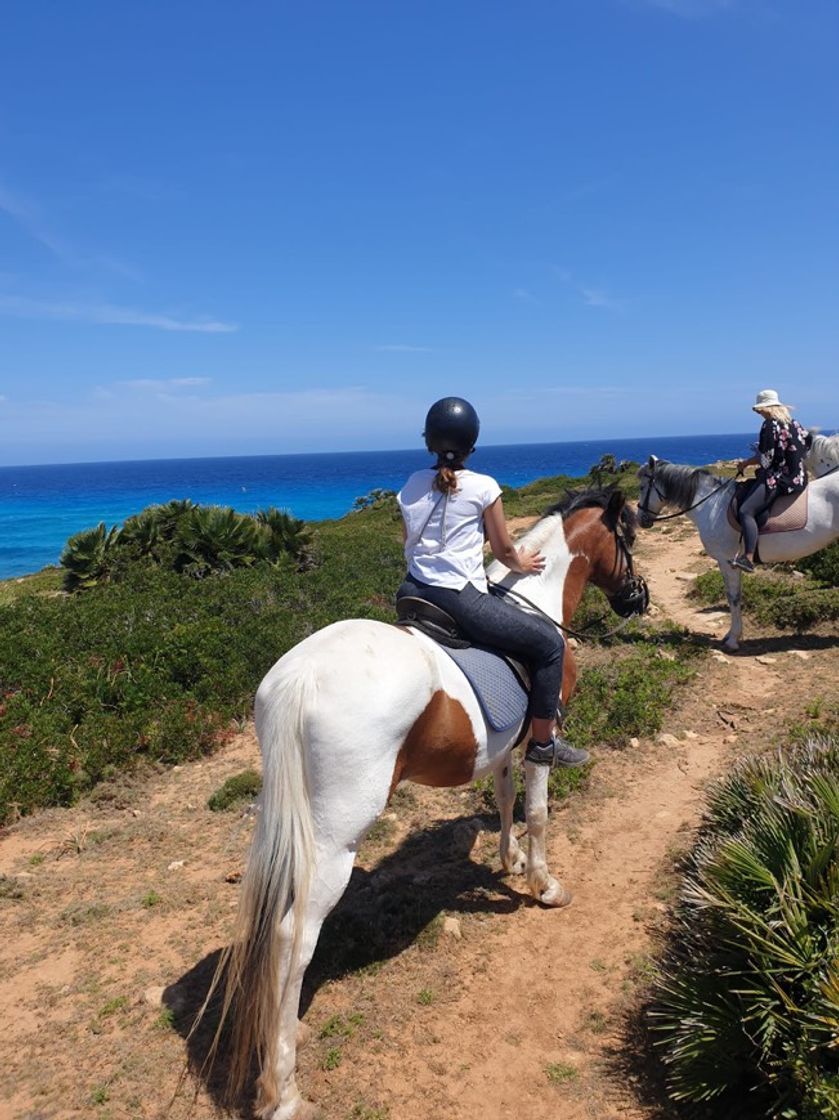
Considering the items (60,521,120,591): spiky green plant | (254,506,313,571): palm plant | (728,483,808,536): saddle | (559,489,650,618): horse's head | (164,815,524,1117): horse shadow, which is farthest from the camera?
(254,506,313,571): palm plant

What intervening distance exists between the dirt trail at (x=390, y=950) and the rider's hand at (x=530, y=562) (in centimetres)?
228

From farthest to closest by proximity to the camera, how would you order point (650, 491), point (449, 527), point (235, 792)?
point (650, 491)
point (235, 792)
point (449, 527)

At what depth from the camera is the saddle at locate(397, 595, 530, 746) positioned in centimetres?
402

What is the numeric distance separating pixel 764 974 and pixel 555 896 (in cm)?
196

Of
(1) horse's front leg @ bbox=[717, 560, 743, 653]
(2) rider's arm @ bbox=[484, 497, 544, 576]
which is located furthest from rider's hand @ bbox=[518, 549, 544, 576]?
(1) horse's front leg @ bbox=[717, 560, 743, 653]

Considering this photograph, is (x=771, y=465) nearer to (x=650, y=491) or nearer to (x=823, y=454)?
(x=823, y=454)

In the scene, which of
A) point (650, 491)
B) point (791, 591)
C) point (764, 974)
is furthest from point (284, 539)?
point (764, 974)

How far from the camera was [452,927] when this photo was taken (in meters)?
4.48

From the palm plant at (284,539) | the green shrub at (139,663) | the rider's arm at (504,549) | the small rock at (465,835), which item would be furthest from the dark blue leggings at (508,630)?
A: the palm plant at (284,539)

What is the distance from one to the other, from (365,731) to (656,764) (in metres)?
4.21

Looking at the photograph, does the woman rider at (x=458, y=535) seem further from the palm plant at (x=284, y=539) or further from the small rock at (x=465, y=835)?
the palm plant at (x=284, y=539)

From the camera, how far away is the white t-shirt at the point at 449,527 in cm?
400

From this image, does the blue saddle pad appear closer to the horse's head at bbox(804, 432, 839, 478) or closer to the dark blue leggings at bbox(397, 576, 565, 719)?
the dark blue leggings at bbox(397, 576, 565, 719)

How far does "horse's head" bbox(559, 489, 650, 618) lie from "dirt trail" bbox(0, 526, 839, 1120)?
1.89 meters
